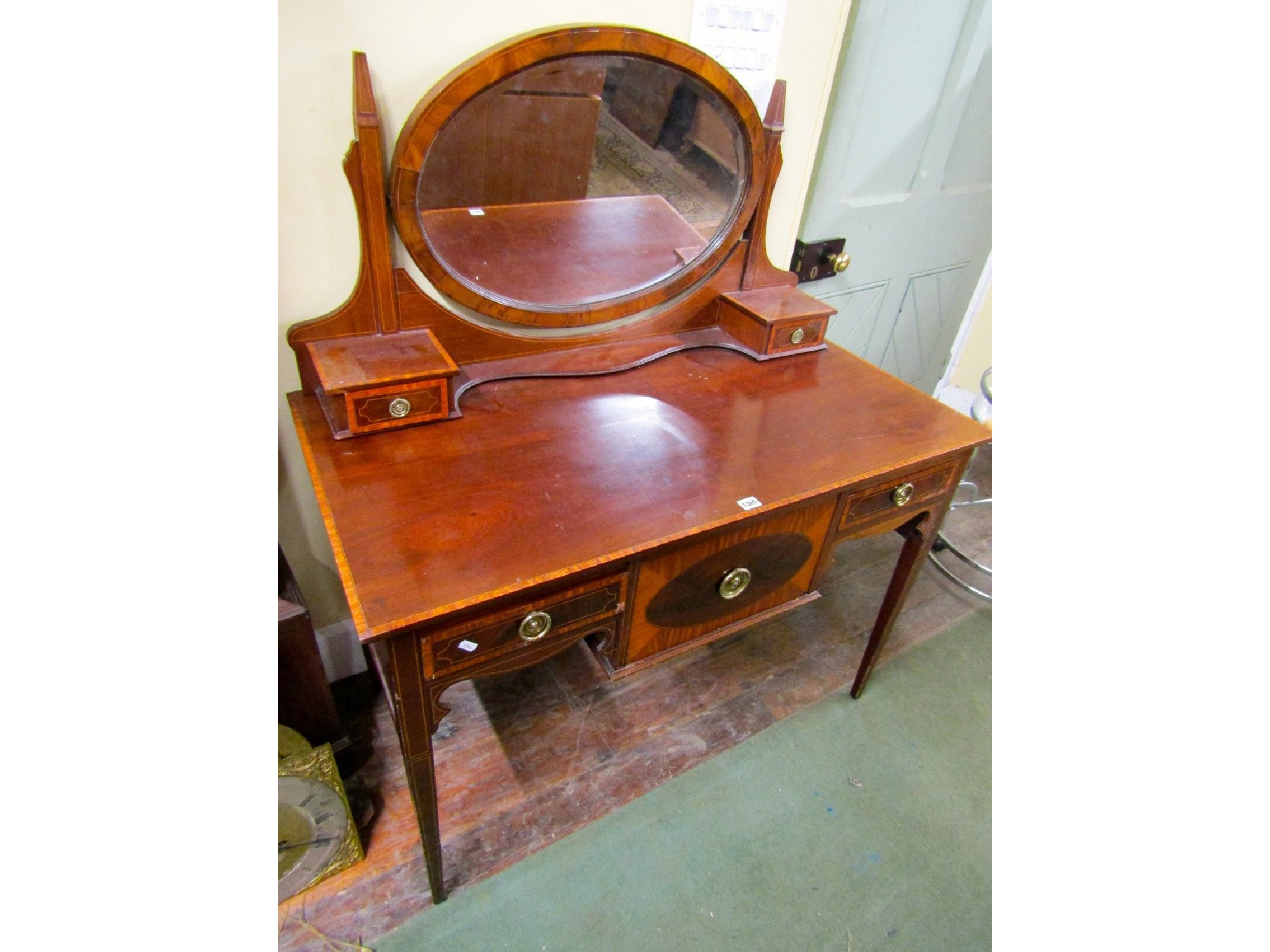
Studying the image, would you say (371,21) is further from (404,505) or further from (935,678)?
(935,678)

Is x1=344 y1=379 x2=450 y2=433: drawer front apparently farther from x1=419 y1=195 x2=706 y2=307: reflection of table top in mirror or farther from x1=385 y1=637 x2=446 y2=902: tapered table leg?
x1=385 y1=637 x2=446 y2=902: tapered table leg

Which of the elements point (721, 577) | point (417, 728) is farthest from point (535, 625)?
point (721, 577)

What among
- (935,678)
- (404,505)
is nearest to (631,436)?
(404,505)

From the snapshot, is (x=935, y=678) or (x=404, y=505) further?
(x=935, y=678)

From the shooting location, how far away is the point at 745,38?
1.46 meters

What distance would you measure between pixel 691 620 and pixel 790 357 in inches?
27.7

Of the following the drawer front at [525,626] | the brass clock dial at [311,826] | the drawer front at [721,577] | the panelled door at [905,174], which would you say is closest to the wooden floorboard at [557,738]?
the brass clock dial at [311,826]

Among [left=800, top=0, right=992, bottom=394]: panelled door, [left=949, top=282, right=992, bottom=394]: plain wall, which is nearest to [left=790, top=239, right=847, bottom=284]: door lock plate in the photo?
[left=800, top=0, right=992, bottom=394]: panelled door

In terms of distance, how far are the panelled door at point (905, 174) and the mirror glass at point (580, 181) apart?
1.33ft

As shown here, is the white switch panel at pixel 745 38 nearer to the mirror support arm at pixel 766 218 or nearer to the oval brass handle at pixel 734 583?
the mirror support arm at pixel 766 218

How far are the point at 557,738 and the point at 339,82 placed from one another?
1498mm

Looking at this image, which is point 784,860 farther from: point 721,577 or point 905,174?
point 905,174

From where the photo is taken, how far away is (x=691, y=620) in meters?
1.32

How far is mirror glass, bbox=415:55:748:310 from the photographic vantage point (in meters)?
1.26
